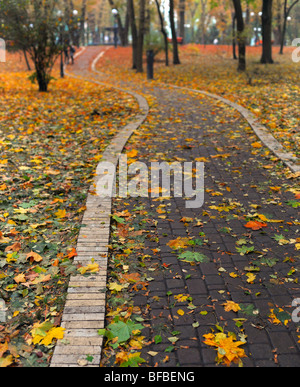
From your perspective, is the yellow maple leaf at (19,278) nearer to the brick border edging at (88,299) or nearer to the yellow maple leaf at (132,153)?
the brick border edging at (88,299)

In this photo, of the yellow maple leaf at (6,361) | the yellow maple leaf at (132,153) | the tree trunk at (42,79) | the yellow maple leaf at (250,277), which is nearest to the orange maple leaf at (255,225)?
the yellow maple leaf at (250,277)

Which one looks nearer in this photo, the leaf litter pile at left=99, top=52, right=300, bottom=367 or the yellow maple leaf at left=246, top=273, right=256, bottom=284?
the leaf litter pile at left=99, top=52, right=300, bottom=367

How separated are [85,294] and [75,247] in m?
0.89

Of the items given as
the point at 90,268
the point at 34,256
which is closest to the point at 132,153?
the point at 34,256

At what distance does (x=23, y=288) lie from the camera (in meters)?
3.89

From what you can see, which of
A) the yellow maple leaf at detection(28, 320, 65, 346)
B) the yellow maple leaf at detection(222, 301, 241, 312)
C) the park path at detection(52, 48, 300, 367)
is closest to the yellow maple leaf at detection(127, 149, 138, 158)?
the park path at detection(52, 48, 300, 367)

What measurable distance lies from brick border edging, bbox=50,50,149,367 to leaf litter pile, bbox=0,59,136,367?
3.6 inches

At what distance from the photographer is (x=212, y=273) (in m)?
4.09

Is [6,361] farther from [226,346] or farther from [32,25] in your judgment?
[32,25]

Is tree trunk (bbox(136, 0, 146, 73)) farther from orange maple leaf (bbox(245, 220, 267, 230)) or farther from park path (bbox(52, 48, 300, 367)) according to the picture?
orange maple leaf (bbox(245, 220, 267, 230))

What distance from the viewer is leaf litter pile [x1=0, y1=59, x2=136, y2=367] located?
3369 mm
